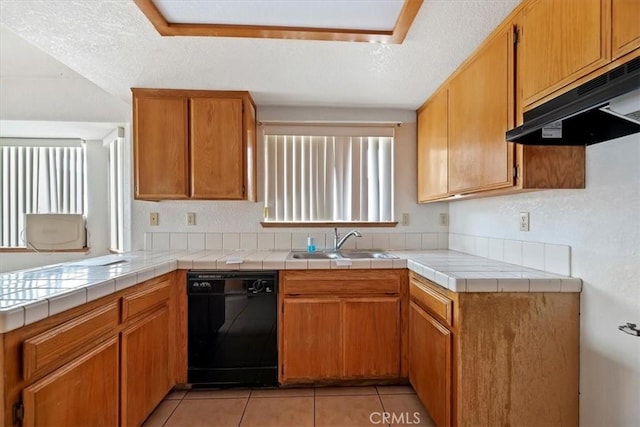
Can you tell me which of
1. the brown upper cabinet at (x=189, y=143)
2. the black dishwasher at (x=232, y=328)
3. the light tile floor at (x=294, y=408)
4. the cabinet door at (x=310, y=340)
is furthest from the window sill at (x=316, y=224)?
the light tile floor at (x=294, y=408)

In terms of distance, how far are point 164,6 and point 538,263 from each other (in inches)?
88.3

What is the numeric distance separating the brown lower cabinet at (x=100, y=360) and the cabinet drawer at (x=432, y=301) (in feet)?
5.10

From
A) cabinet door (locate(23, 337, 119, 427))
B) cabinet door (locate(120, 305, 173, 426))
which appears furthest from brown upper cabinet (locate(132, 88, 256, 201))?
cabinet door (locate(23, 337, 119, 427))

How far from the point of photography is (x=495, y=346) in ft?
4.49

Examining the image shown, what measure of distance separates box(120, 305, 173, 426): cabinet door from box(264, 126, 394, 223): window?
1193mm

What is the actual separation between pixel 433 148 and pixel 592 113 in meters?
1.30

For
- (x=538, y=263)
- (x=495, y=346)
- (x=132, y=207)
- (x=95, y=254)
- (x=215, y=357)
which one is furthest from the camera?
(x=95, y=254)

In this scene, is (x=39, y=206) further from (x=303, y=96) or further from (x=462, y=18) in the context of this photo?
(x=462, y=18)

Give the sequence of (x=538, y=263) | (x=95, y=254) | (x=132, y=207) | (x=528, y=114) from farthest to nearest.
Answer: (x=95, y=254) → (x=132, y=207) → (x=538, y=263) → (x=528, y=114)

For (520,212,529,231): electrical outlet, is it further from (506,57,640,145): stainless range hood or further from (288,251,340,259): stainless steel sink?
(288,251,340,259): stainless steel sink

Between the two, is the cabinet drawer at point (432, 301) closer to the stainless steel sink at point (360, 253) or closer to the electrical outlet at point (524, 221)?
A: the stainless steel sink at point (360, 253)

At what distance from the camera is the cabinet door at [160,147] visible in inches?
87.6

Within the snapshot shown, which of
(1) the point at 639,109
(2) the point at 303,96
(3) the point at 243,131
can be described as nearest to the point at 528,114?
(1) the point at 639,109

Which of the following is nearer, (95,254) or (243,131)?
(243,131)
